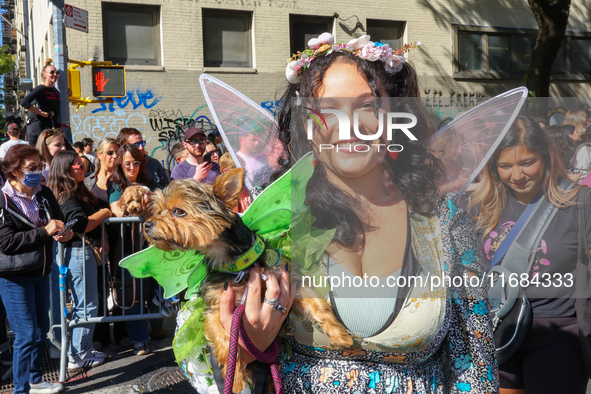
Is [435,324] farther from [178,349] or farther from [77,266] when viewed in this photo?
[77,266]

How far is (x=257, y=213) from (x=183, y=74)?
12671 millimetres

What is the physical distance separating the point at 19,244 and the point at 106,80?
5667 millimetres

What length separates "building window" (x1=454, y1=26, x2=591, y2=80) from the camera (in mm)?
16609

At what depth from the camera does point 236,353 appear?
1506mm

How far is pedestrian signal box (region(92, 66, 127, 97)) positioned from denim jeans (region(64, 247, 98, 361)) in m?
4.90

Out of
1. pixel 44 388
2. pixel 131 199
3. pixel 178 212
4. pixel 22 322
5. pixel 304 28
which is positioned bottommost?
pixel 44 388

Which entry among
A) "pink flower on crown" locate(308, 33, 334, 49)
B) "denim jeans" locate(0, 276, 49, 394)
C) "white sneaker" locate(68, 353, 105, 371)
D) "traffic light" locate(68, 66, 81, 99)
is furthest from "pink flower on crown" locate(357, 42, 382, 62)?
"traffic light" locate(68, 66, 81, 99)

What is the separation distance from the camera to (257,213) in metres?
1.70

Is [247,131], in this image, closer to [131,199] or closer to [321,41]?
[321,41]

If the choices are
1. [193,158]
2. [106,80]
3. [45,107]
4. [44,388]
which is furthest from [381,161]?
[106,80]

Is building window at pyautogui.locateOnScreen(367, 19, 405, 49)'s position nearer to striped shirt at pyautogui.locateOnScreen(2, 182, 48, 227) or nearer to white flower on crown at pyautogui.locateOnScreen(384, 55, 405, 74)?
striped shirt at pyautogui.locateOnScreen(2, 182, 48, 227)

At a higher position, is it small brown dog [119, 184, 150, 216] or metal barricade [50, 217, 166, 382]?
small brown dog [119, 184, 150, 216]

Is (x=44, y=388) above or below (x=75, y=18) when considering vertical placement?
below

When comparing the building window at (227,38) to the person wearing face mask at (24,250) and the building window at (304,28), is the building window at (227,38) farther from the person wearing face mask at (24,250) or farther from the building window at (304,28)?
the person wearing face mask at (24,250)
